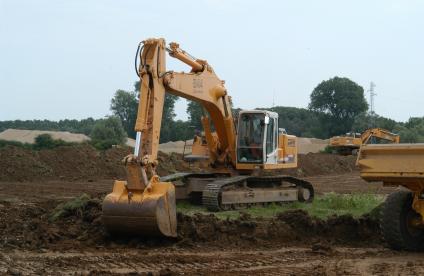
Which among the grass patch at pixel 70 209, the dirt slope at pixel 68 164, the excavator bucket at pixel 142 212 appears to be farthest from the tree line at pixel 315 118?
the excavator bucket at pixel 142 212

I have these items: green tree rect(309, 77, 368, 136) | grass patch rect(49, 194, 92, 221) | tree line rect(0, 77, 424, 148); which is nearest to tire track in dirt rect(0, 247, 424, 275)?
grass patch rect(49, 194, 92, 221)

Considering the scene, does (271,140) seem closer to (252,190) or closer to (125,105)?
(252,190)

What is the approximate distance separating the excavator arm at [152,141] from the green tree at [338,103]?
237 ft

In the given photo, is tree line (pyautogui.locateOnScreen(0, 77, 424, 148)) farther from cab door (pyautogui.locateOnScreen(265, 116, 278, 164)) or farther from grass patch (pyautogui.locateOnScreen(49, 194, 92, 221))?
grass patch (pyautogui.locateOnScreen(49, 194, 92, 221))

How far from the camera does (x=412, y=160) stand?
883 centimetres

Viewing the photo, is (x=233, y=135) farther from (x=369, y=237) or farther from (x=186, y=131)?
(x=186, y=131)

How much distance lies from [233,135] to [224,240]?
5.92 metres

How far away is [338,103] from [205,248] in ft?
259

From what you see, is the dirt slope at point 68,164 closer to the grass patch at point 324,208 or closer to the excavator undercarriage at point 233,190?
the excavator undercarriage at point 233,190

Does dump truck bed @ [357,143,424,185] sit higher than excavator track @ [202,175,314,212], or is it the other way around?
dump truck bed @ [357,143,424,185]

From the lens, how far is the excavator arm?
1000cm

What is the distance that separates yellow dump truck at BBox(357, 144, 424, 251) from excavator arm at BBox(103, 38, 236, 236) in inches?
124

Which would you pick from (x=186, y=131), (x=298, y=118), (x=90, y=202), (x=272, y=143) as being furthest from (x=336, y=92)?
(x=90, y=202)

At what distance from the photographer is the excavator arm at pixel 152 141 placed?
10.0 m
